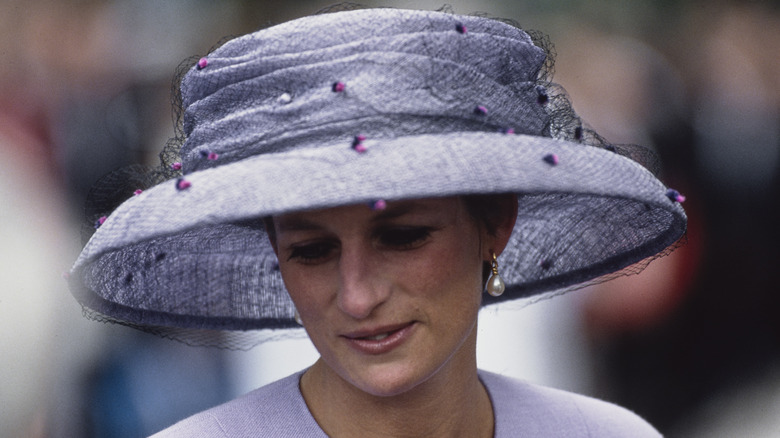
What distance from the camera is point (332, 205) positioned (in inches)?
50.0

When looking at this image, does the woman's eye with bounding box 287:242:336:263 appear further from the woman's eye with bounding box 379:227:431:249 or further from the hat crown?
the hat crown

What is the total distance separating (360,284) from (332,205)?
11.6 inches

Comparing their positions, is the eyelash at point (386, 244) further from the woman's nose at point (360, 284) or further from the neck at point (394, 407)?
the neck at point (394, 407)

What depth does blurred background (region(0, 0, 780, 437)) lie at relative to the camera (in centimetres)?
316

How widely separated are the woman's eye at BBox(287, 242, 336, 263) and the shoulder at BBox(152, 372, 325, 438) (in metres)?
0.37

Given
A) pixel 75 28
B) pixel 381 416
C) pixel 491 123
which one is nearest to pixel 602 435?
pixel 381 416

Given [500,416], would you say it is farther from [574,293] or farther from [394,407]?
[574,293]

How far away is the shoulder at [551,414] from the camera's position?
2.01 metres

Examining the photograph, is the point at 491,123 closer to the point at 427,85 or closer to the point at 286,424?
the point at 427,85

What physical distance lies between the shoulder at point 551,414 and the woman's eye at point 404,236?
0.61 meters

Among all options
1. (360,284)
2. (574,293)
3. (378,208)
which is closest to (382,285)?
(360,284)

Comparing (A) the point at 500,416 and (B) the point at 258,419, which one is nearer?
(B) the point at 258,419

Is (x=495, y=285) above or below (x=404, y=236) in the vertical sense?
below

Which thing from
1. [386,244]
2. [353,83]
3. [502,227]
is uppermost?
[353,83]
